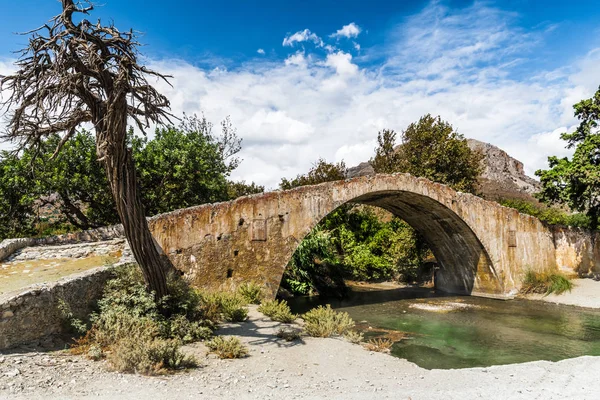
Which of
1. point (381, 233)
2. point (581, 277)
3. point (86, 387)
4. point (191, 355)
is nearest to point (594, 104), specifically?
point (581, 277)

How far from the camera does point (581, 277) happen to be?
20297mm

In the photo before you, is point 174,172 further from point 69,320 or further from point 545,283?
point 545,283

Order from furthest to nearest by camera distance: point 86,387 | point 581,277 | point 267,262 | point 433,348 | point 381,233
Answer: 1. point 381,233
2. point 581,277
3. point 267,262
4. point 433,348
5. point 86,387

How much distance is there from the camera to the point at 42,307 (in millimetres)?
6703

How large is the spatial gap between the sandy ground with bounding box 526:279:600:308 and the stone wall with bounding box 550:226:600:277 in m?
1.15

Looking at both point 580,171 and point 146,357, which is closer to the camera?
point 146,357

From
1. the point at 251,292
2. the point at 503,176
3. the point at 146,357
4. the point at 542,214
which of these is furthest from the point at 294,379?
the point at 503,176

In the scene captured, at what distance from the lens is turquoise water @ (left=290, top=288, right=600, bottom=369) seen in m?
9.65

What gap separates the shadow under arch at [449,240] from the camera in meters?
17.6

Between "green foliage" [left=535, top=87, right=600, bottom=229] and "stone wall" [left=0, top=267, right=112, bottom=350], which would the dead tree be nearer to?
"stone wall" [left=0, top=267, right=112, bottom=350]

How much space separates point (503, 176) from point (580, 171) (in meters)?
25.1

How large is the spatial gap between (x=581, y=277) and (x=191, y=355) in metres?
20.5

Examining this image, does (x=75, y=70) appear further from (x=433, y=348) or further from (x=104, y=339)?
(x=433, y=348)

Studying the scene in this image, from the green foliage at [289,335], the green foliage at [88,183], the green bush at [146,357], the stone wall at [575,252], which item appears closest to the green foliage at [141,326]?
the green bush at [146,357]
